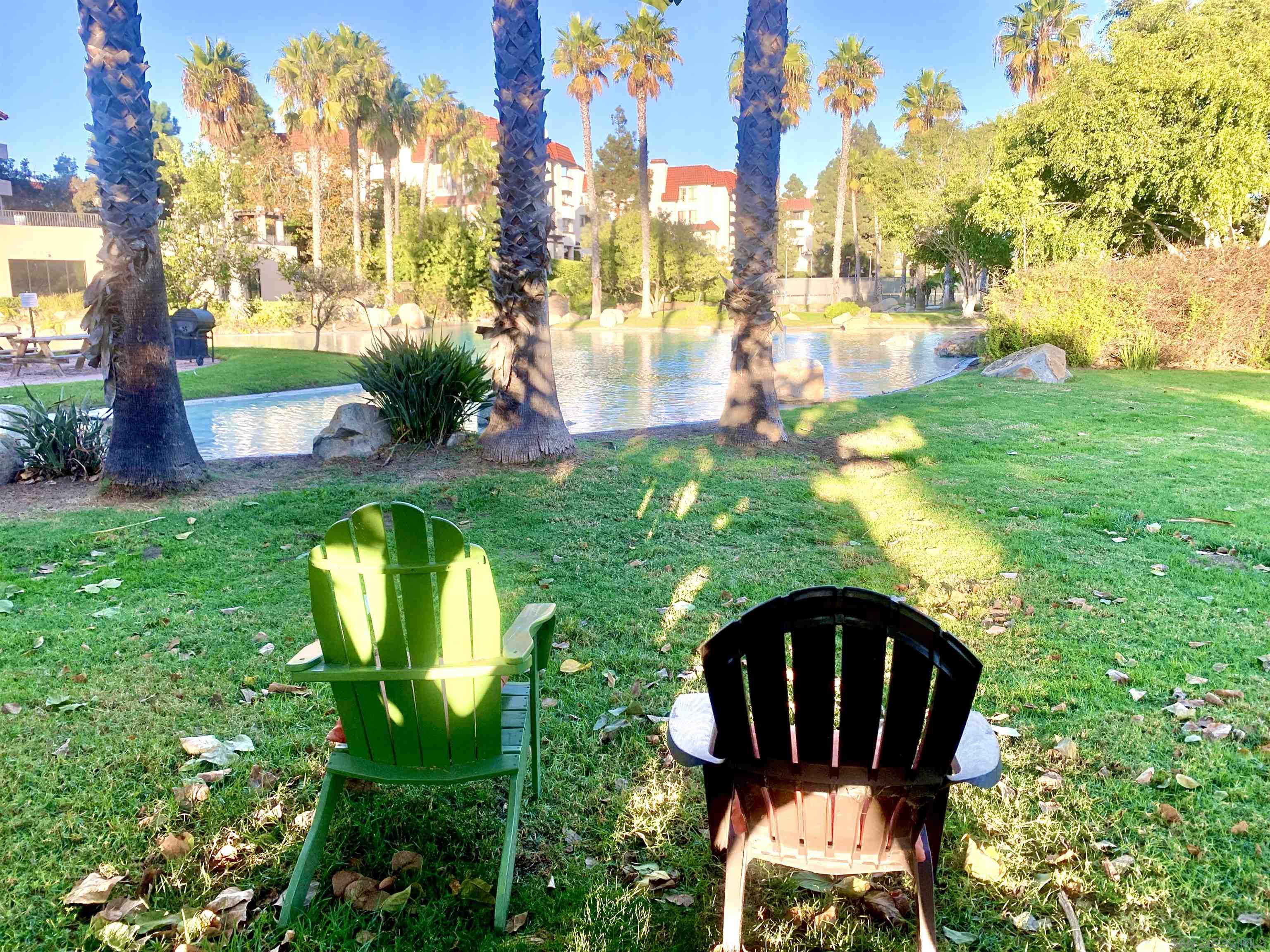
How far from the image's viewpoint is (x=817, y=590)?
1.91 meters

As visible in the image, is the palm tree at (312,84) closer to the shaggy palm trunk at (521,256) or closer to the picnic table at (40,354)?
the picnic table at (40,354)

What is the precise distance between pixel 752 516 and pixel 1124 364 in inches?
527

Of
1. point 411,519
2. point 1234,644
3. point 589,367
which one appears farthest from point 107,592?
point 589,367

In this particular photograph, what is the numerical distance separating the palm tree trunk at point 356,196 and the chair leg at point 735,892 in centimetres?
Answer: 3832

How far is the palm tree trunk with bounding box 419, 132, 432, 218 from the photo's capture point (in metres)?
41.4

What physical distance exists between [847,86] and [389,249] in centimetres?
2582

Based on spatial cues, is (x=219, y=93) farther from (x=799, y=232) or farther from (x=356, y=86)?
(x=799, y=232)

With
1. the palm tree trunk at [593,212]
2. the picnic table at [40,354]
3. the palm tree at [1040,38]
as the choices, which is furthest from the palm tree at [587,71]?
the picnic table at [40,354]

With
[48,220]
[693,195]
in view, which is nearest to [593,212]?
[48,220]

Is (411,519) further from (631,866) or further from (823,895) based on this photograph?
(823,895)

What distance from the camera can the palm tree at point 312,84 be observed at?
1459 inches

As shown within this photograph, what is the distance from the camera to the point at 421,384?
863 cm

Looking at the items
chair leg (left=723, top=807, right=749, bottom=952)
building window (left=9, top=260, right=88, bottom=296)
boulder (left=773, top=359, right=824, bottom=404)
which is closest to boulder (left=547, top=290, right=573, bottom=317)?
building window (left=9, top=260, right=88, bottom=296)

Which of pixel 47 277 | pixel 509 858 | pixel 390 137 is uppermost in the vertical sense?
pixel 390 137
